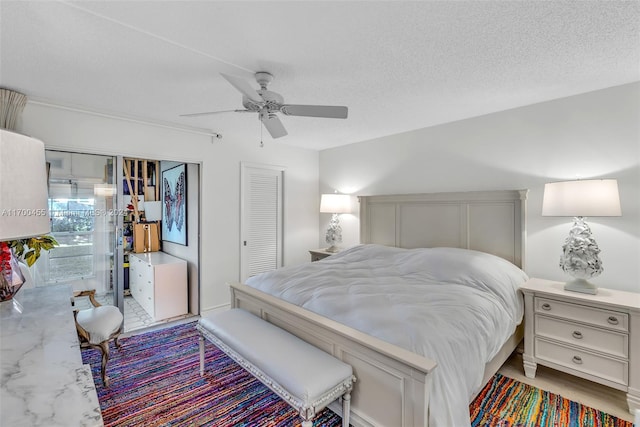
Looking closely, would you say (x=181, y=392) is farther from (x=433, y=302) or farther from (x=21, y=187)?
(x=21, y=187)

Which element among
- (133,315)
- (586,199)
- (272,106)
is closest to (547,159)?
(586,199)

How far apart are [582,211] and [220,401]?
3073 mm

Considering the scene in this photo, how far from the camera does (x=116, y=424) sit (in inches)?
76.3

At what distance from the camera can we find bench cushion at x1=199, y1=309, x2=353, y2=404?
1.57 meters

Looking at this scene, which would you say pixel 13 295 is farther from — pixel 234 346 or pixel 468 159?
pixel 468 159

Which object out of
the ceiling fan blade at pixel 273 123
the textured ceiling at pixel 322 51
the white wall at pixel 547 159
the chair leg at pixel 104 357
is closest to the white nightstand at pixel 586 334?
the white wall at pixel 547 159

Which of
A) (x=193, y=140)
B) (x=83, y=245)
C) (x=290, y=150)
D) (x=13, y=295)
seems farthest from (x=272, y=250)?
(x=13, y=295)

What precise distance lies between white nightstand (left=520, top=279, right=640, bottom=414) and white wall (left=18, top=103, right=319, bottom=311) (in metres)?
3.26

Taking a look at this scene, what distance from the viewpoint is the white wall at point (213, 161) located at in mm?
2885

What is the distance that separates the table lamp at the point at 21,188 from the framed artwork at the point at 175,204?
3512 mm

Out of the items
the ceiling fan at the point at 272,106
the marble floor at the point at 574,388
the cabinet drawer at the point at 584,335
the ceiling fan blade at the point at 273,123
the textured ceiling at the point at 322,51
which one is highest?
the textured ceiling at the point at 322,51

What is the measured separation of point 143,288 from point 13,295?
1965 millimetres

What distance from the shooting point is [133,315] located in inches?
147

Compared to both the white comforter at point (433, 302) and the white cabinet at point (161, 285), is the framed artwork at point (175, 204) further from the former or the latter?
the white comforter at point (433, 302)
